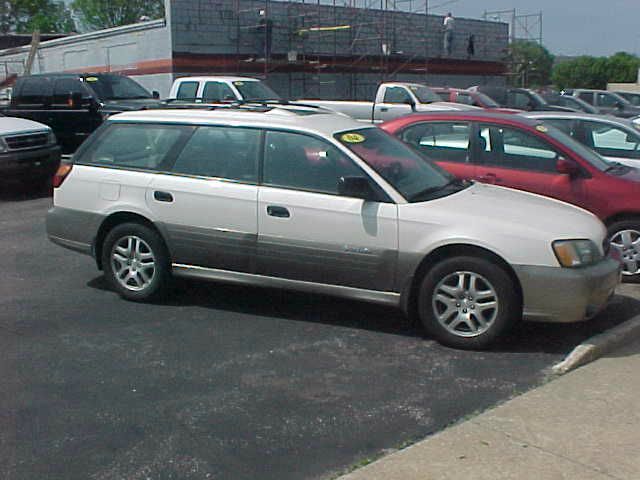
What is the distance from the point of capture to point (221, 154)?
21.6ft

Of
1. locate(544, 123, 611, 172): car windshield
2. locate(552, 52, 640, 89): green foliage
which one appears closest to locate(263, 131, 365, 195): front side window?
locate(544, 123, 611, 172): car windshield

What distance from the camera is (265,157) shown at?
643 cm

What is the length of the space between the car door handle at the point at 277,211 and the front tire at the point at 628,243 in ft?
10.7

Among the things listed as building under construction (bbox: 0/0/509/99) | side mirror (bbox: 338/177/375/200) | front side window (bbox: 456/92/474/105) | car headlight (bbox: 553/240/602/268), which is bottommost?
car headlight (bbox: 553/240/602/268)

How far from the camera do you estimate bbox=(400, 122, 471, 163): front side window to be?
8328 millimetres

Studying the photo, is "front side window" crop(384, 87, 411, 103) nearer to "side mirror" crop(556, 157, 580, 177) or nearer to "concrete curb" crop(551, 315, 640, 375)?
"side mirror" crop(556, 157, 580, 177)

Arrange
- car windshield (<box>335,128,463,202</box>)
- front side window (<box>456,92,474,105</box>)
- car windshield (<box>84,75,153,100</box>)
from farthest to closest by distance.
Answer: front side window (<box>456,92,474,105</box>) < car windshield (<box>84,75,153,100</box>) < car windshield (<box>335,128,463,202</box>)

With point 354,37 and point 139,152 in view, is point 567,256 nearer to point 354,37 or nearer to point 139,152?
point 139,152

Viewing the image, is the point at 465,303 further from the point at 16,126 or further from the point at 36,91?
the point at 36,91

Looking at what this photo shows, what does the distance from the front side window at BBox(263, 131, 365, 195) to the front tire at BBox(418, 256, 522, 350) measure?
101 cm

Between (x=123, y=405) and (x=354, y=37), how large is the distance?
99.9ft

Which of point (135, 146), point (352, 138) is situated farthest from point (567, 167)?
point (135, 146)

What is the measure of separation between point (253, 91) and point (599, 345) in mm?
13161

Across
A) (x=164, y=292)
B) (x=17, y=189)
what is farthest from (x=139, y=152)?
(x=17, y=189)
